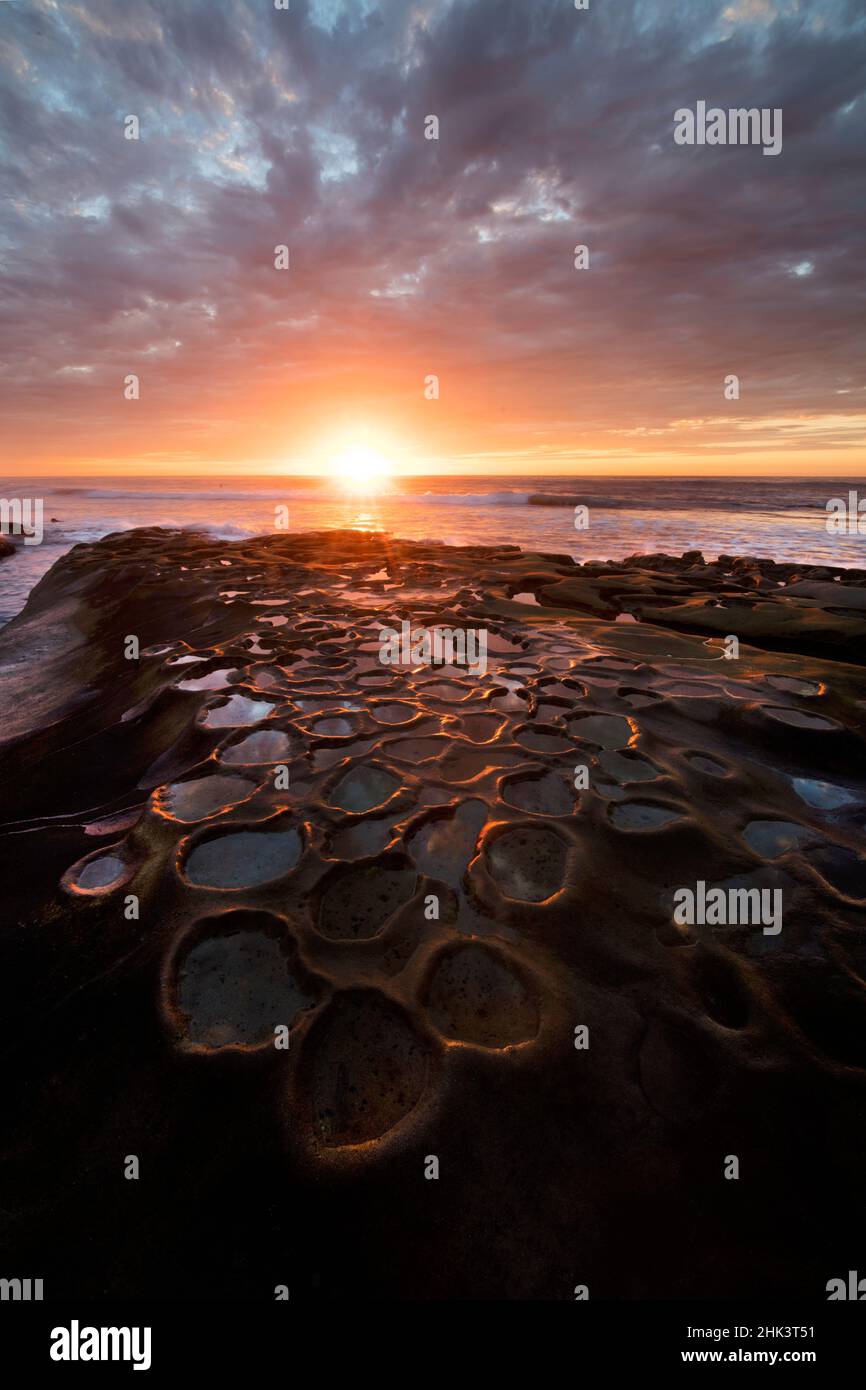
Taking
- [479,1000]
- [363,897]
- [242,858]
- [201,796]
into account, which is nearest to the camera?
[479,1000]

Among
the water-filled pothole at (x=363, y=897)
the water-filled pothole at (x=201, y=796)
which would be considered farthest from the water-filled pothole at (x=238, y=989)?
the water-filled pothole at (x=201, y=796)

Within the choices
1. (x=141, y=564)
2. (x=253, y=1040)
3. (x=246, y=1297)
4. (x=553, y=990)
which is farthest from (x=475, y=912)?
(x=141, y=564)

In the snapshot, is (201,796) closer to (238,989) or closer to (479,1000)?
(238,989)

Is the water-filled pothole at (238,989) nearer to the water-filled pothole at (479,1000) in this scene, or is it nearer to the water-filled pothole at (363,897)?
the water-filled pothole at (363,897)

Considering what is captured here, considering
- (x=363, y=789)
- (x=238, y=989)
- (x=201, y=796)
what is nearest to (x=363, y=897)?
(x=238, y=989)

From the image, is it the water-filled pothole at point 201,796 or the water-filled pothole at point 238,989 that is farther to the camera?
the water-filled pothole at point 201,796

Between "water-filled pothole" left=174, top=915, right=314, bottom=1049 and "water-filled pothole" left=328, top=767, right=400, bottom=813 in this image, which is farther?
"water-filled pothole" left=328, top=767, right=400, bottom=813

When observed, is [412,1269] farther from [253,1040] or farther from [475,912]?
[475,912]

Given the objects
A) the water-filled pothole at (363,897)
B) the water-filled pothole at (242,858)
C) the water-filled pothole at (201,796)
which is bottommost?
the water-filled pothole at (363,897)

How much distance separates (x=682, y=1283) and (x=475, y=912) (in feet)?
4.99

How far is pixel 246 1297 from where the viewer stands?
1765mm

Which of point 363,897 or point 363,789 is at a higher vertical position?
point 363,789

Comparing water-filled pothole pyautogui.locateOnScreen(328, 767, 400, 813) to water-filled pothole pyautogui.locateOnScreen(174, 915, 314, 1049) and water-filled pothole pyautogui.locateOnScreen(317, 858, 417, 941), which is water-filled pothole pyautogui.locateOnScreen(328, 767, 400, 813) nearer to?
water-filled pothole pyautogui.locateOnScreen(317, 858, 417, 941)

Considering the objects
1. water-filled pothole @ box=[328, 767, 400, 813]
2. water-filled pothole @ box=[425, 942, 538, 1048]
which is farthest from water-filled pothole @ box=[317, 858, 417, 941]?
water-filled pothole @ box=[328, 767, 400, 813]
